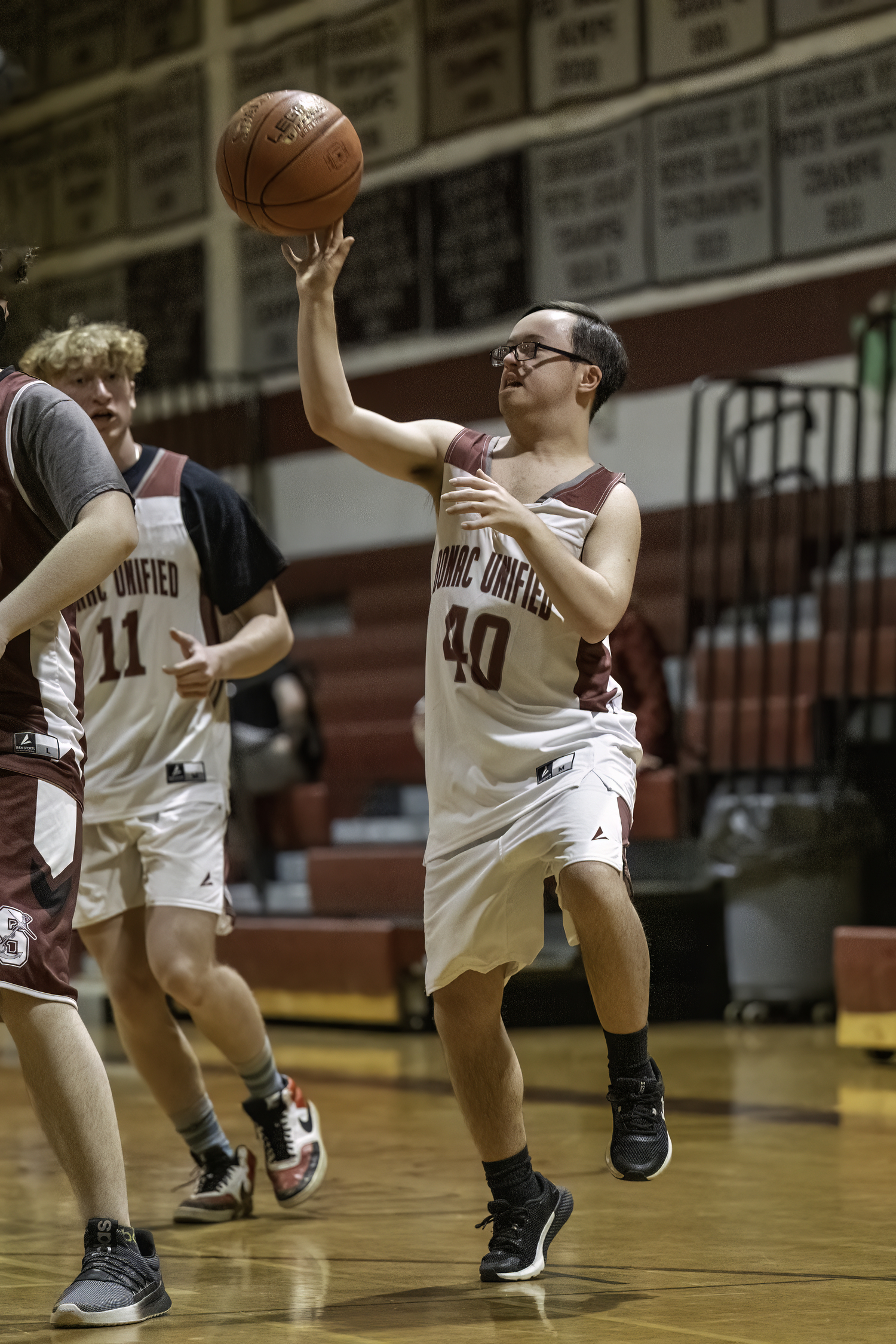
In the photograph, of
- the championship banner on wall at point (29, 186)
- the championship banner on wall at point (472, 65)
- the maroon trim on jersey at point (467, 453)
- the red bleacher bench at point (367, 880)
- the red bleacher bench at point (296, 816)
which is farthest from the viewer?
the championship banner on wall at point (29, 186)

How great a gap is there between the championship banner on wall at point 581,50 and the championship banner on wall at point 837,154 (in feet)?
3.20

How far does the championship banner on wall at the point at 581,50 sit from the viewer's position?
904 centimetres

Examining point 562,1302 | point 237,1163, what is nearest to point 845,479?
point 237,1163

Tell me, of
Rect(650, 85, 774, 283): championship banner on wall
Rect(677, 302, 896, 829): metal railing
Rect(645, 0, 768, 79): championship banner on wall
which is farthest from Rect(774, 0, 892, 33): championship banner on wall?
Rect(677, 302, 896, 829): metal railing

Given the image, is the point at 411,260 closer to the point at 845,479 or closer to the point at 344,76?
the point at 344,76

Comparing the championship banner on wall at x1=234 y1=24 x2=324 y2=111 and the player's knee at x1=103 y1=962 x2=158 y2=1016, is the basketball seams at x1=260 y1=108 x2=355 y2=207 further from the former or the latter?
the championship banner on wall at x1=234 y1=24 x2=324 y2=111

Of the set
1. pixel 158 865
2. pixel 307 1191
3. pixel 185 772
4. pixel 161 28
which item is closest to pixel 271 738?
pixel 185 772

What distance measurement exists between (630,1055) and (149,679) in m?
1.50

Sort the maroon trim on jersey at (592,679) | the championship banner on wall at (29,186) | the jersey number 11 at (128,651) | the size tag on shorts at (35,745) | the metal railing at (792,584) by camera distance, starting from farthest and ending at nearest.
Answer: the championship banner on wall at (29,186), the metal railing at (792,584), the jersey number 11 at (128,651), the maroon trim on jersey at (592,679), the size tag on shorts at (35,745)

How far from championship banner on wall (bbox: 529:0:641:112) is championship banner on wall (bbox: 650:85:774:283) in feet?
1.16

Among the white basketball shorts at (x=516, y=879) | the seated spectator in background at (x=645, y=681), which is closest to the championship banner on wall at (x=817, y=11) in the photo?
the seated spectator in background at (x=645, y=681)

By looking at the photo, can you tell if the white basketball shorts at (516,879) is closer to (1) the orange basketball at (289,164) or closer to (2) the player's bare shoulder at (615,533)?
(2) the player's bare shoulder at (615,533)

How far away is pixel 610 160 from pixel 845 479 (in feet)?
7.18

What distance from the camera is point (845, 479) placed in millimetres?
8148
